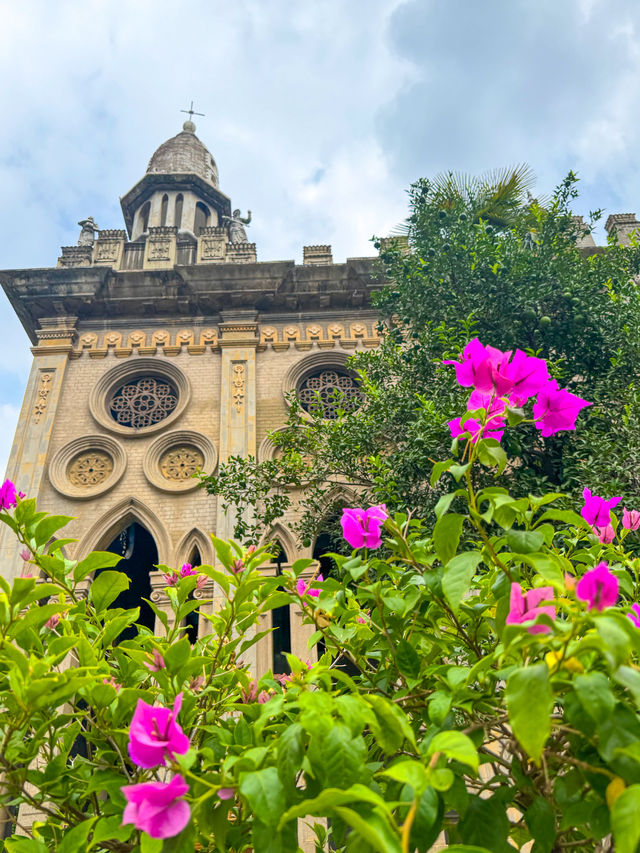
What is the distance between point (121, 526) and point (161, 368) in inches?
120

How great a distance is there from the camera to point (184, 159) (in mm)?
17703

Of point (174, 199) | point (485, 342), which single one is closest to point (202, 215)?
Answer: point (174, 199)

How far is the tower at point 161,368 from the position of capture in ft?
32.5

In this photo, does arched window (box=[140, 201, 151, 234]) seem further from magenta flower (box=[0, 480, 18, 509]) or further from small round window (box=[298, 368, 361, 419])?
magenta flower (box=[0, 480, 18, 509])

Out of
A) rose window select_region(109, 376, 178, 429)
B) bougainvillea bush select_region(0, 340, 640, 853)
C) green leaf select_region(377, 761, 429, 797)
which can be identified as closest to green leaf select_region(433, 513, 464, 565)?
bougainvillea bush select_region(0, 340, 640, 853)

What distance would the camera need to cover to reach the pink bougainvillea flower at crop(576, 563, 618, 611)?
4.06 feet

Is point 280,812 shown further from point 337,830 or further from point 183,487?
point 183,487

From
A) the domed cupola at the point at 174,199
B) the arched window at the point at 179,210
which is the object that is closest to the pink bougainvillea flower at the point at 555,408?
the domed cupola at the point at 174,199

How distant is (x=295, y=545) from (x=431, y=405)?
3.92 metres

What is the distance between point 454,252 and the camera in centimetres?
796

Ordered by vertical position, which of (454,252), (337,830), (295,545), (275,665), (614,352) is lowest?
(337,830)

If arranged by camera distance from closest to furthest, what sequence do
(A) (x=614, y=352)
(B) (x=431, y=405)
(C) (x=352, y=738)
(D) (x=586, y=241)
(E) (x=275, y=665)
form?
(C) (x=352, y=738), (B) (x=431, y=405), (A) (x=614, y=352), (E) (x=275, y=665), (D) (x=586, y=241)

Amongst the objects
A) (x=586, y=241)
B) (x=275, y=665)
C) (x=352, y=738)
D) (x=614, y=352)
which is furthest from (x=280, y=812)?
(x=586, y=241)

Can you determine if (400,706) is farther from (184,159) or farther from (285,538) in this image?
(184,159)
